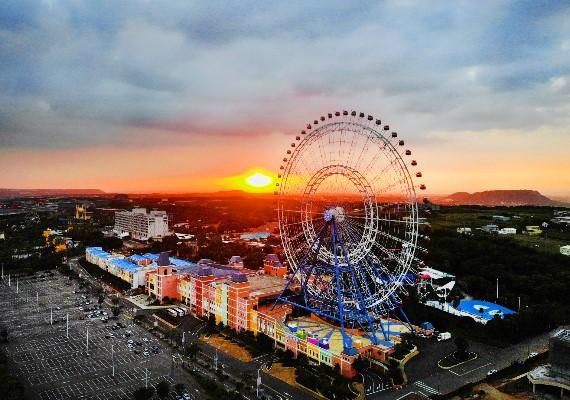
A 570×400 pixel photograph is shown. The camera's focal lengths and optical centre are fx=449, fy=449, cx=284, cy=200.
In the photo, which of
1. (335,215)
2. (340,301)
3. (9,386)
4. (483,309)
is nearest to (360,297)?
(340,301)

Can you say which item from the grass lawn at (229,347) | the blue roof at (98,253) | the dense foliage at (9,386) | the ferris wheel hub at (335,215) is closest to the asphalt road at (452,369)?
the grass lawn at (229,347)

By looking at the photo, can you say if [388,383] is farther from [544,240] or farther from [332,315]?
[544,240]

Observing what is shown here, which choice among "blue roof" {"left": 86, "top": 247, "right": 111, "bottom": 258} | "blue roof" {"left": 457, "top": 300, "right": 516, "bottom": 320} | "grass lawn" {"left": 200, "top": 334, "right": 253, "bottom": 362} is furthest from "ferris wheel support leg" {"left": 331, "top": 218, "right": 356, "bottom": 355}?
"blue roof" {"left": 86, "top": 247, "right": 111, "bottom": 258}

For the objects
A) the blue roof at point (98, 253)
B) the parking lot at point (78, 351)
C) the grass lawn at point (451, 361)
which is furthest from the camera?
the blue roof at point (98, 253)

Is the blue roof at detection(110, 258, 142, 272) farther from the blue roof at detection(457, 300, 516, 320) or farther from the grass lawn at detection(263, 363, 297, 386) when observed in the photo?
the blue roof at detection(457, 300, 516, 320)

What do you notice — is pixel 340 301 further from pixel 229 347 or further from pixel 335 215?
pixel 229 347

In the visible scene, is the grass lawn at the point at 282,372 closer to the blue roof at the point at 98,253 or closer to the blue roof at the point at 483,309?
the blue roof at the point at 483,309
